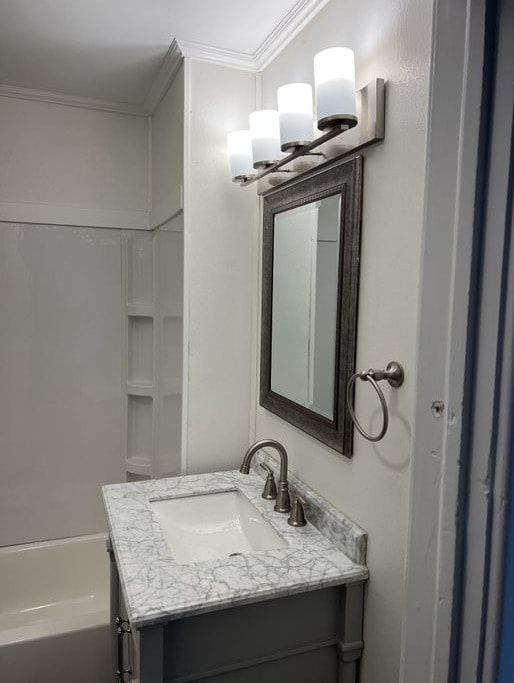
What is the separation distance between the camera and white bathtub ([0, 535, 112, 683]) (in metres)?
1.83

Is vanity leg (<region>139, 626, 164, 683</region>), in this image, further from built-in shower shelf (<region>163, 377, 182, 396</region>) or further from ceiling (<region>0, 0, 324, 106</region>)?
ceiling (<region>0, 0, 324, 106</region>)

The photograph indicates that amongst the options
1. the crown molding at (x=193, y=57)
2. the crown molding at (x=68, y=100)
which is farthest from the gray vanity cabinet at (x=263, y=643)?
the crown molding at (x=68, y=100)

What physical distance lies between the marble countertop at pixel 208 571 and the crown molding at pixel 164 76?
1.51 m

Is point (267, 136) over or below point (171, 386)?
over

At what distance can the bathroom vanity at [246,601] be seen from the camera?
1.11 meters

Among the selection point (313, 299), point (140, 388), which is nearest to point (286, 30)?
point (313, 299)

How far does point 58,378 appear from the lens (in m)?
2.44

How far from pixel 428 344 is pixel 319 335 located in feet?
2.79

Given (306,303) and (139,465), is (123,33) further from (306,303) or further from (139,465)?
(139,465)

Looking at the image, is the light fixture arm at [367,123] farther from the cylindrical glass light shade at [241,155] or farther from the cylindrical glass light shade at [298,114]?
the cylindrical glass light shade at [241,155]

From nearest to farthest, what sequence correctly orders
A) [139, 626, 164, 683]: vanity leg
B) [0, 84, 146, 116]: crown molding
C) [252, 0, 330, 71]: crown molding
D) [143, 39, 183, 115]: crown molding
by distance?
[139, 626, 164, 683]: vanity leg
[252, 0, 330, 71]: crown molding
[143, 39, 183, 115]: crown molding
[0, 84, 146, 116]: crown molding

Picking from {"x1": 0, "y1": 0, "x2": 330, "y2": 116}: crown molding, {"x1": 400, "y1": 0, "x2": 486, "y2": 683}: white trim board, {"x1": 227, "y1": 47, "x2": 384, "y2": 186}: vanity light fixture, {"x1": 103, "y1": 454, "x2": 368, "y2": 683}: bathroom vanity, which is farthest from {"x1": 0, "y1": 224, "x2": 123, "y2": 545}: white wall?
{"x1": 400, "y1": 0, "x2": 486, "y2": 683}: white trim board

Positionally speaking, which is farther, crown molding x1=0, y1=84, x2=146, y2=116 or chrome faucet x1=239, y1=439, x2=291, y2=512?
crown molding x1=0, y1=84, x2=146, y2=116

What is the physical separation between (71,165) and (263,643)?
6.76 ft
